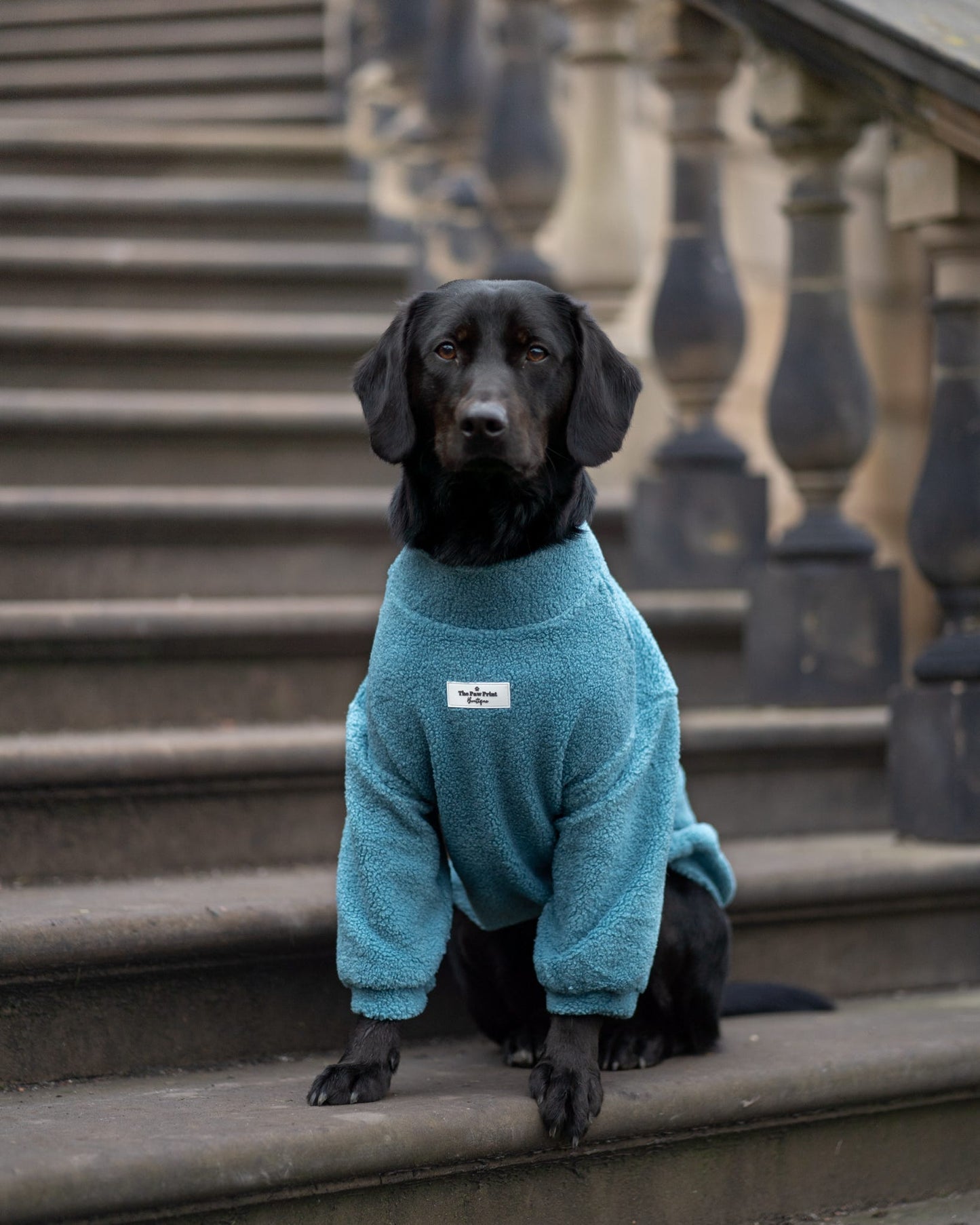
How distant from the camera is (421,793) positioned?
6.60ft

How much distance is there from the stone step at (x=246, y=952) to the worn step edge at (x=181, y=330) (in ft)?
5.33

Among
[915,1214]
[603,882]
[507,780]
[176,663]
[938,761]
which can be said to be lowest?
[915,1214]

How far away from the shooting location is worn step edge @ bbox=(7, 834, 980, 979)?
207 centimetres

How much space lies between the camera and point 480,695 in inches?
76.5

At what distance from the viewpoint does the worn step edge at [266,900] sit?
6.79 ft

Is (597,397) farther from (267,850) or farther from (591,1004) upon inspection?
(267,850)

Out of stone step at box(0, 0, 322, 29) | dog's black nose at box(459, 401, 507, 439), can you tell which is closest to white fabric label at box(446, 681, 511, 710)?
dog's black nose at box(459, 401, 507, 439)

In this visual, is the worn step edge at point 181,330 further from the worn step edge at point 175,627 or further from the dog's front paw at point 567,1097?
the dog's front paw at point 567,1097

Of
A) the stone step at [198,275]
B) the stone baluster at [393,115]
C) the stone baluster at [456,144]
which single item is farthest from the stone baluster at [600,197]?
the stone baluster at [393,115]

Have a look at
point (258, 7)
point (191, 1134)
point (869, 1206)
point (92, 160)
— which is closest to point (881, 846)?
point (869, 1206)

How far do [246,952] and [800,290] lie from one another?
167cm

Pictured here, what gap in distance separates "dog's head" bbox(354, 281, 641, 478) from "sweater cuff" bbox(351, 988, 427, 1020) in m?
0.64

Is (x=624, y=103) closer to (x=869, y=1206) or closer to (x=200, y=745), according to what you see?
(x=200, y=745)

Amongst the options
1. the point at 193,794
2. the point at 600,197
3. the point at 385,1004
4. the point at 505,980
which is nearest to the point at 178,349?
the point at 600,197
